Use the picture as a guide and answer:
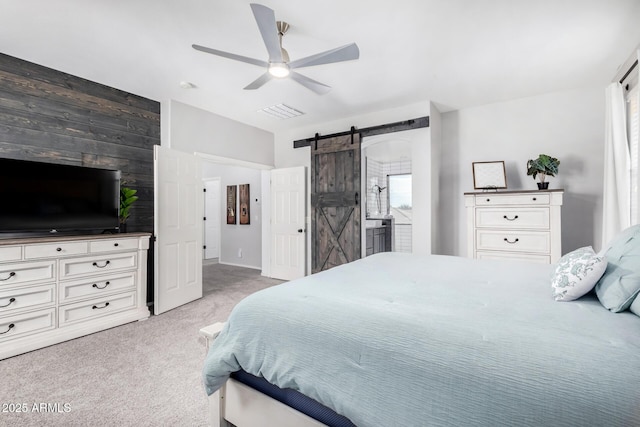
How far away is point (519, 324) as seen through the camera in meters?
1.02

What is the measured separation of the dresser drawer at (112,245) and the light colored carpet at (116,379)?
78 centimetres

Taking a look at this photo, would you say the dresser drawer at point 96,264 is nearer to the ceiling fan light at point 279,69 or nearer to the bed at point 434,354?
the bed at point 434,354

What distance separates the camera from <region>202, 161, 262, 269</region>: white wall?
20.2 ft

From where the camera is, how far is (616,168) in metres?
2.79

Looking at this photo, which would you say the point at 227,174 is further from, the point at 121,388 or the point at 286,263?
the point at 121,388

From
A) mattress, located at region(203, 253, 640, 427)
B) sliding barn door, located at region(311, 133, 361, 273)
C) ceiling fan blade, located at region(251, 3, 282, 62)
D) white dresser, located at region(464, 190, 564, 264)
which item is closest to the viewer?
mattress, located at region(203, 253, 640, 427)

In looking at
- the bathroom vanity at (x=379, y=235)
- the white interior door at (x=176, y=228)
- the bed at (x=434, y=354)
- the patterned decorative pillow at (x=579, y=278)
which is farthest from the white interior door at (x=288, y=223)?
the patterned decorative pillow at (x=579, y=278)

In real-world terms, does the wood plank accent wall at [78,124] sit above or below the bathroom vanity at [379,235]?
above

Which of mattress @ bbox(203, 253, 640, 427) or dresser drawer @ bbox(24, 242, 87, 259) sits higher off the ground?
dresser drawer @ bbox(24, 242, 87, 259)

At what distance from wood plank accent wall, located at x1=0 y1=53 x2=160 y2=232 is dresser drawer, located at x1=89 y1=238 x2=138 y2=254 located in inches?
21.8

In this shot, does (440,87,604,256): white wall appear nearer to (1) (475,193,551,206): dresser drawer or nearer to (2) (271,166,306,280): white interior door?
(1) (475,193,551,206): dresser drawer

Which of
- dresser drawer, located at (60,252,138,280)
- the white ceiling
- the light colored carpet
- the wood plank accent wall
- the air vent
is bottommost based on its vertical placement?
the light colored carpet

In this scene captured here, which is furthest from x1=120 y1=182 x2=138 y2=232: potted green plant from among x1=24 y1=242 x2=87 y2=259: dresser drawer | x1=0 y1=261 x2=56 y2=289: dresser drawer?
x1=0 y1=261 x2=56 y2=289: dresser drawer

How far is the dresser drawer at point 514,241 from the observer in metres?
3.07
